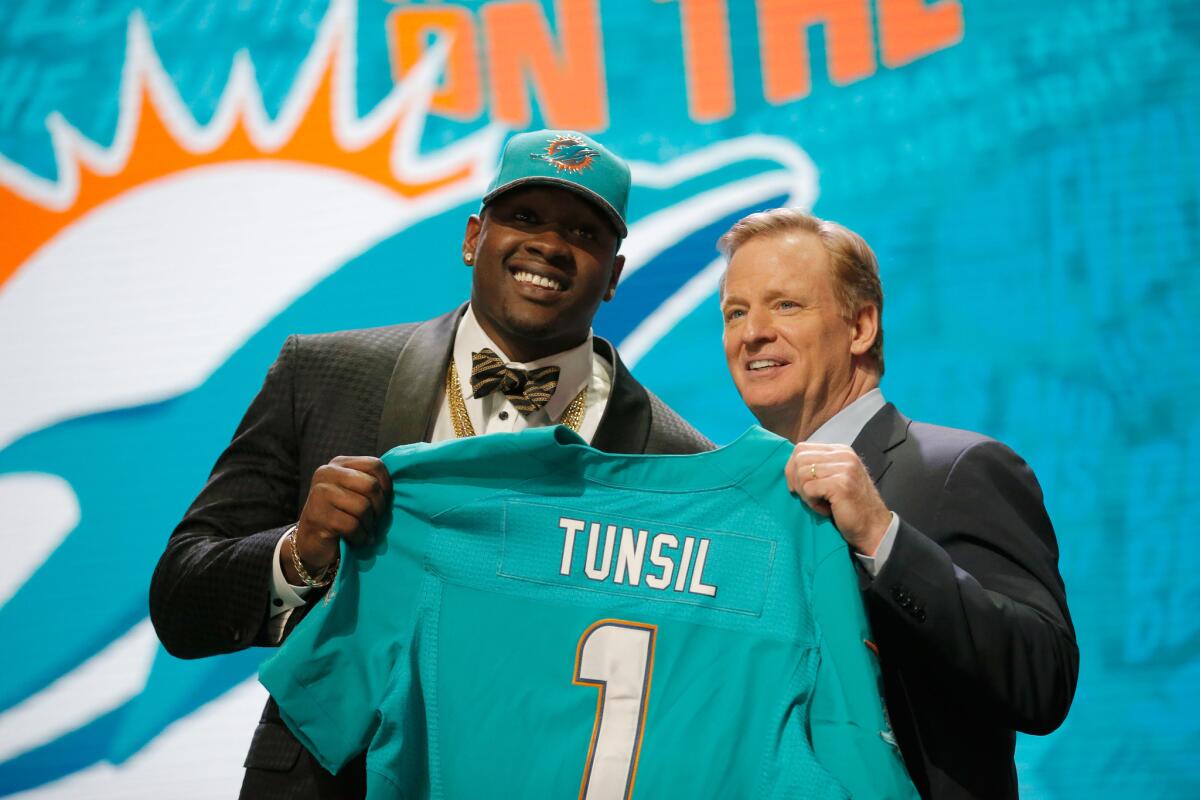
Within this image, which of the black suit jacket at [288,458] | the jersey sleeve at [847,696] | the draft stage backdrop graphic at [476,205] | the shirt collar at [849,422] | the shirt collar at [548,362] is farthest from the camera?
the draft stage backdrop graphic at [476,205]

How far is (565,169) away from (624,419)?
1.22 ft

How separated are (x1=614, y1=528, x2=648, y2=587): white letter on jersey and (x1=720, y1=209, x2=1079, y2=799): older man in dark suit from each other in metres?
0.20

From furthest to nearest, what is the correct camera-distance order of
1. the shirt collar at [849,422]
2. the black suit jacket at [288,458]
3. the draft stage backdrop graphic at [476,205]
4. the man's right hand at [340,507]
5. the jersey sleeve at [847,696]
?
the draft stage backdrop graphic at [476,205] < the shirt collar at [849,422] < the black suit jacket at [288,458] < the man's right hand at [340,507] < the jersey sleeve at [847,696]

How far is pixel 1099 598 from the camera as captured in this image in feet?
8.14

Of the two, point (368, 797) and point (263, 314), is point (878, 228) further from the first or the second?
point (368, 797)

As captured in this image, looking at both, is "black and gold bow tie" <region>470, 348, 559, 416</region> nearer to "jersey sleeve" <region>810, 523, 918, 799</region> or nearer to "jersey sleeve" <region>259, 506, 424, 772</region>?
"jersey sleeve" <region>259, 506, 424, 772</region>

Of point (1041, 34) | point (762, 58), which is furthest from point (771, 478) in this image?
point (1041, 34)

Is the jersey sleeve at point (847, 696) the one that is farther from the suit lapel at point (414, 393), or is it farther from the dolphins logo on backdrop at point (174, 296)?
the dolphins logo on backdrop at point (174, 296)

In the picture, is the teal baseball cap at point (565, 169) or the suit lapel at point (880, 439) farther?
the teal baseball cap at point (565, 169)

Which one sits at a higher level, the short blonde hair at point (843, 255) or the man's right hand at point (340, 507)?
the short blonde hair at point (843, 255)

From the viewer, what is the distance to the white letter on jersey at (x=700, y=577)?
1387 mm

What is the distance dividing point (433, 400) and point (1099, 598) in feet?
5.31

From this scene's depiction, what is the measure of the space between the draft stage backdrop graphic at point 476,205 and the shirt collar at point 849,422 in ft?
3.06

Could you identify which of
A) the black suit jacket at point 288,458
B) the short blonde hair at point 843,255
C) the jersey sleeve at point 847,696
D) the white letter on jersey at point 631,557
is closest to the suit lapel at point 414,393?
the black suit jacket at point 288,458
